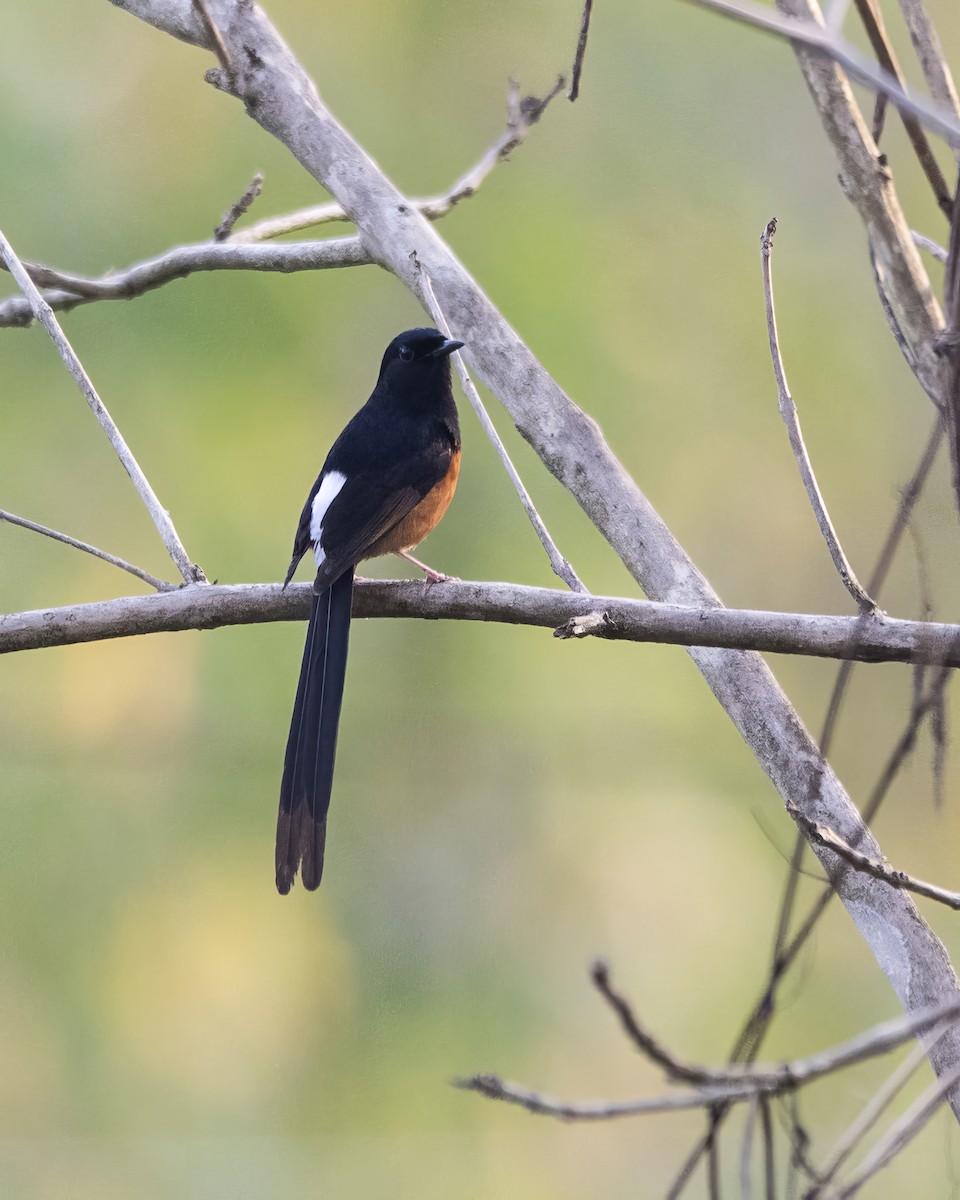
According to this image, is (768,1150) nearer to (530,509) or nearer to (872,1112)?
(872,1112)

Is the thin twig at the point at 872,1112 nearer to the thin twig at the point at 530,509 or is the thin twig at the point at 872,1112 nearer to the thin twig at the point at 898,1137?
the thin twig at the point at 898,1137

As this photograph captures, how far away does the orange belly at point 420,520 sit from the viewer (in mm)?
1802

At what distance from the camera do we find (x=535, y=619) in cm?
115

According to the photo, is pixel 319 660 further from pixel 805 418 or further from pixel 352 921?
pixel 805 418

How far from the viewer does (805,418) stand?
3.56 metres

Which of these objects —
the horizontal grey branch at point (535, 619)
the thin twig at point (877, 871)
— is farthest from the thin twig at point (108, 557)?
the thin twig at point (877, 871)

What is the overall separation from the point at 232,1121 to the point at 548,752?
4.39 feet

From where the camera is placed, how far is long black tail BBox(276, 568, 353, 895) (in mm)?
1366

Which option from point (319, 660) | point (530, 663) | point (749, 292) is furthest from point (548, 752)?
point (319, 660)

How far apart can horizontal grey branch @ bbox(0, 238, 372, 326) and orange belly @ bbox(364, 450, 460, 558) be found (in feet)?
1.19

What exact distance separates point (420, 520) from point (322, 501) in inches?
6.0

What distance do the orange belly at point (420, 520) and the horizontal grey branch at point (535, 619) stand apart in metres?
0.32

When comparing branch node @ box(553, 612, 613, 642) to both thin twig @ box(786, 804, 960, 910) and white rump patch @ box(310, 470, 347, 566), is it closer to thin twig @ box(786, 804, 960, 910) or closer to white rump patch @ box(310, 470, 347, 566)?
thin twig @ box(786, 804, 960, 910)

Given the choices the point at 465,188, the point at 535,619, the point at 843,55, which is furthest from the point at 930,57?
the point at 465,188
